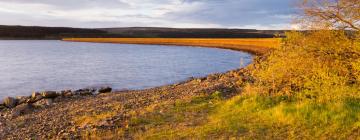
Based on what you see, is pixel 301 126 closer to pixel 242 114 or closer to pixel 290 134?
pixel 290 134

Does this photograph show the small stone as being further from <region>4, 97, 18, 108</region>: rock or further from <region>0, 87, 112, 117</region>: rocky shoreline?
<region>4, 97, 18, 108</region>: rock

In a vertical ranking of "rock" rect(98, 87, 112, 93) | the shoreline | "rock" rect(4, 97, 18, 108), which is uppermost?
the shoreline

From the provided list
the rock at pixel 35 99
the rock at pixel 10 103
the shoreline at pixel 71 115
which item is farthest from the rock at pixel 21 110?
the rock at pixel 35 99

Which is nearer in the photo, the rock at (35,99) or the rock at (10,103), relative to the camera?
the rock at (10,103)

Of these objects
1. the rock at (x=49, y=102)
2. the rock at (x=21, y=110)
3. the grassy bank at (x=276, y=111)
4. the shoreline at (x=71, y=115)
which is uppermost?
the grassy bank at (x=276, y=111)

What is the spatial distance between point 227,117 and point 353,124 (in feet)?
11.6

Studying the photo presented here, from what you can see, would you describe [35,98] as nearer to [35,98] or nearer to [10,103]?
[35,98]

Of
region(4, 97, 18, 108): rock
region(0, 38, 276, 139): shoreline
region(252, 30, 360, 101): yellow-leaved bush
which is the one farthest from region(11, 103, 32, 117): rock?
region(252, 30, 360, 101): yellow-leaved bush

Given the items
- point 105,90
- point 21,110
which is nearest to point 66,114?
point 21,110

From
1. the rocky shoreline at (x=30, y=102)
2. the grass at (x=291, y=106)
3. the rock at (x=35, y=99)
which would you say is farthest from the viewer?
the rock at (x=35, y=99)

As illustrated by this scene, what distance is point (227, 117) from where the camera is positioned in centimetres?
1305

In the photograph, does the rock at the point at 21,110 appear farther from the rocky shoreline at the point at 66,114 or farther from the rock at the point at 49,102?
the rock at the point at 49,102

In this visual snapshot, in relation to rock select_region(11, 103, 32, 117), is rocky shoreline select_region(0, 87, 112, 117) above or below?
below

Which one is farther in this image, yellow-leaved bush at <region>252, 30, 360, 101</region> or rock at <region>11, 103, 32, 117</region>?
rock at <region>11, 103, 32, 117</region>
